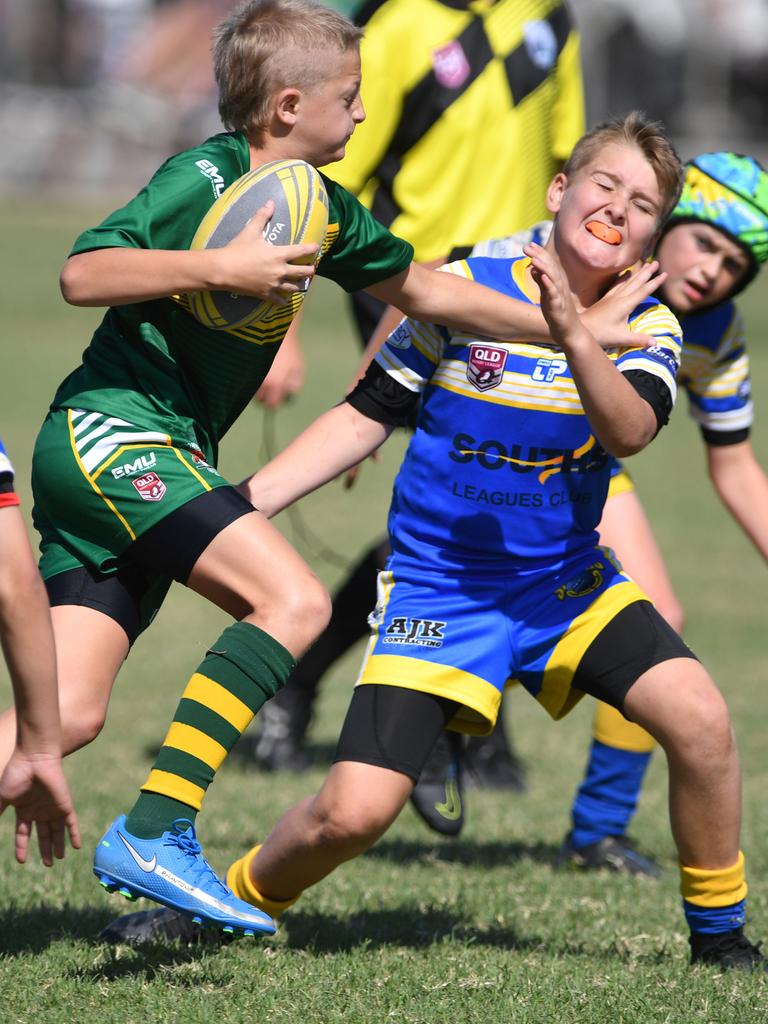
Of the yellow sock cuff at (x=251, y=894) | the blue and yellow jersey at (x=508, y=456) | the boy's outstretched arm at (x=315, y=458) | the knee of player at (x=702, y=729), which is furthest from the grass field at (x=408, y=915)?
the boy's outstretched arm at (x=315, y=458)

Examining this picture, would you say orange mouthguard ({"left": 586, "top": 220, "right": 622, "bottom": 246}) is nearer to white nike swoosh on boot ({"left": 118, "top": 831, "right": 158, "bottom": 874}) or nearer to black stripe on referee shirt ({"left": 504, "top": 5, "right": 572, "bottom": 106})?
white nike swoosh on boot ({"left": 118, "top": 831, "right": 158, "bottom": 874})

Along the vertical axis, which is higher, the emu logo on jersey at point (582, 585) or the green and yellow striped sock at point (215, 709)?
the emu logo on jersey at point (582, 585)

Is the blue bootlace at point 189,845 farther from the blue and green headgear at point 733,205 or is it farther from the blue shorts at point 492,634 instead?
the blue and green headgear at point 733,205

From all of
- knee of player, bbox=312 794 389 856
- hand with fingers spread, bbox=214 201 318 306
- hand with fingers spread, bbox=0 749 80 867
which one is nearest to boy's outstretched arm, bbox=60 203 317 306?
hand with fingers spread, bbox=214 201 318 306

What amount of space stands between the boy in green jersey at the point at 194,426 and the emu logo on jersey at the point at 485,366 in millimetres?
51

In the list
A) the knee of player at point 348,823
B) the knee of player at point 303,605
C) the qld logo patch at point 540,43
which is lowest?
the knee of player at point 348,823

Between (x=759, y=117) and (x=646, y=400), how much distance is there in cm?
4532

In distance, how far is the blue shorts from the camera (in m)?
3.76

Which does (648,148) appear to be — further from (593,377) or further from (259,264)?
(259,264)

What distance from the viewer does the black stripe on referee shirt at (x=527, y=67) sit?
5648 mm

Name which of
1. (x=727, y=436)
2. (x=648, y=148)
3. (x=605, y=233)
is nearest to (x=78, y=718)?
(x=605, y=233)

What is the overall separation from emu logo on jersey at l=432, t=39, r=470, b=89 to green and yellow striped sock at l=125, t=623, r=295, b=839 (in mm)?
2840

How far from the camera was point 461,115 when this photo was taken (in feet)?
18.7

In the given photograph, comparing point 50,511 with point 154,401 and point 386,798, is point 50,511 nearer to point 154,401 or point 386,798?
point 154,401
